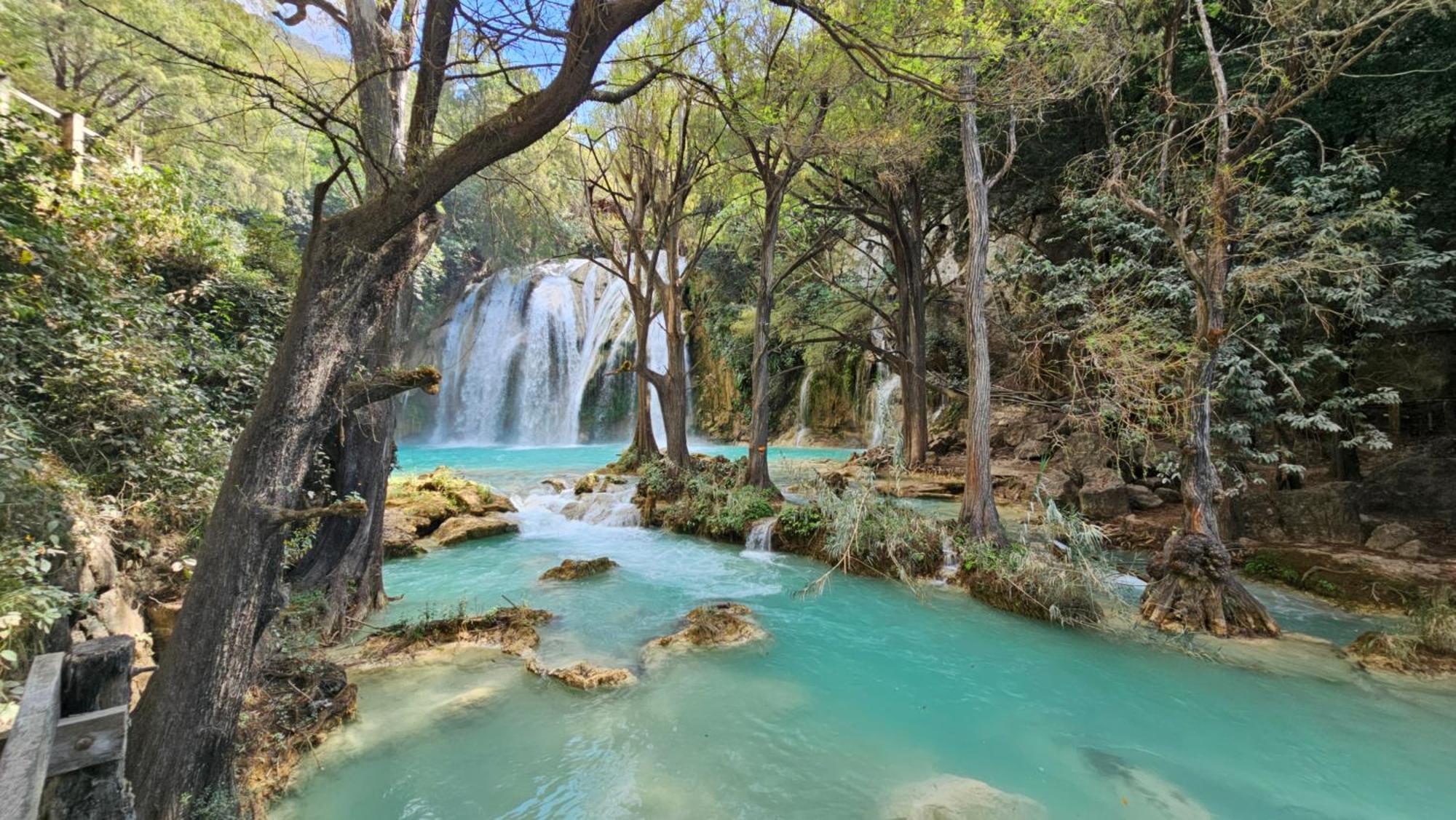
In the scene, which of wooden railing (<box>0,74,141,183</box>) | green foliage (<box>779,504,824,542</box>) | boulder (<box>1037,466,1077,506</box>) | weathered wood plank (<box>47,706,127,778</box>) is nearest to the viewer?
weathered wood plank (<box>47,706,127,778</box>)

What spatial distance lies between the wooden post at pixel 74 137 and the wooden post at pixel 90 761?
4.92 m

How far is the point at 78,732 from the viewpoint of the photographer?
1.81m

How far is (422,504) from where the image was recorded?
10.2 m

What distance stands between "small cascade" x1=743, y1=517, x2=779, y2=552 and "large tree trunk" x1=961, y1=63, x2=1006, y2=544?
291 centimetres

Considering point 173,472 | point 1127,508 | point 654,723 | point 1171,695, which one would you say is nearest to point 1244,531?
point 1127,508

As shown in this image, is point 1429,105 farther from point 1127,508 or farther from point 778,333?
point 778,333

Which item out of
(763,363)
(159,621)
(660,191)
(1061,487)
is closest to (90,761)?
(159,621)

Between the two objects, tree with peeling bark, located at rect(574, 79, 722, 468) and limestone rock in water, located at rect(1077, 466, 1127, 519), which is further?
tree with peeling bark, located at rect(574, 79, 722, 468)

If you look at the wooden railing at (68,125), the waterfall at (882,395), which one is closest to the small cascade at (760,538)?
the wooden railing at (68,125)

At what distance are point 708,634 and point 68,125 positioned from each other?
7.11m

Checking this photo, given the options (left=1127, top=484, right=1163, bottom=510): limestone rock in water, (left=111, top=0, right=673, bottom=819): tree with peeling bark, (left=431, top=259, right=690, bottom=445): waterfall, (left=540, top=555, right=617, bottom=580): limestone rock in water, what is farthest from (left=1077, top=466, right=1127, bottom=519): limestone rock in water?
(left=431, top=259, right=690, bottom=445): waterfall

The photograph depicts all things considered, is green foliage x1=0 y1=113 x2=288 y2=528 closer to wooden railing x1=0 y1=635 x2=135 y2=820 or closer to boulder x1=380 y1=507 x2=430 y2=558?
wooden railing x1=0 y1=635 x2=135 y2=820

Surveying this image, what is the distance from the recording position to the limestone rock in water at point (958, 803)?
130 inches

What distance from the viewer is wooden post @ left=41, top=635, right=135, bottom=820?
1.82 meters
